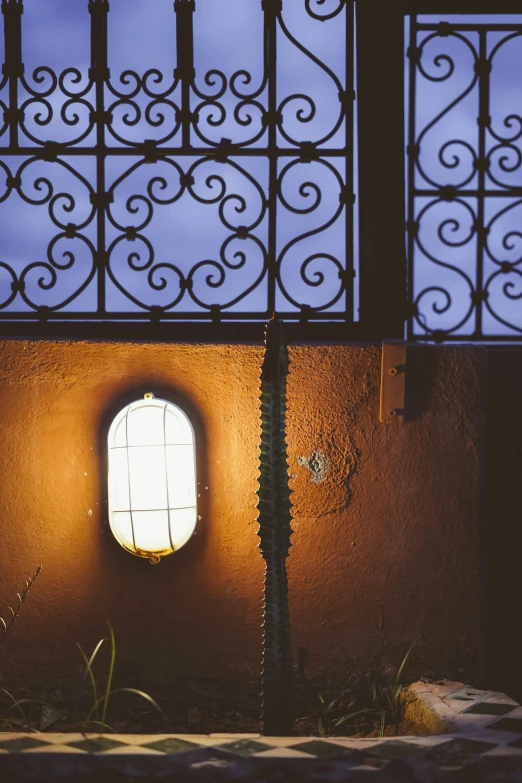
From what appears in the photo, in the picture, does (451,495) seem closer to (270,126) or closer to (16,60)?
(270,126)

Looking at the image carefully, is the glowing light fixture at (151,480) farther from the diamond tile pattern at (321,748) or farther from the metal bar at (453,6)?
the metal bar at (453,6)

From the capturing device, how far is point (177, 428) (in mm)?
2615

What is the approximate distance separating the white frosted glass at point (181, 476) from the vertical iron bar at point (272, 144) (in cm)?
89

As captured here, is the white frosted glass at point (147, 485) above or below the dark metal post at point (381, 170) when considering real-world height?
below

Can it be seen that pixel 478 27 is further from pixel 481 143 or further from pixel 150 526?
pixel 150 526

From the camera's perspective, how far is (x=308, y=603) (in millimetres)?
2842

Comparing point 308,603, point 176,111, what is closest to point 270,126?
point 176,111

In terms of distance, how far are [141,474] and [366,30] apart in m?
2.18

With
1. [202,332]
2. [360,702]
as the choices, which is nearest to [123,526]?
[202,332]

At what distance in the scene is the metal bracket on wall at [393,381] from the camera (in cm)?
285

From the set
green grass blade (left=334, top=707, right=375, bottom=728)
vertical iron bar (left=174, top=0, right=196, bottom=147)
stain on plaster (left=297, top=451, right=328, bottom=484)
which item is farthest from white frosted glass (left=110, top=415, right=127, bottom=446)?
vertical iron bar (left=174, top=0, right=196, bottom=147)

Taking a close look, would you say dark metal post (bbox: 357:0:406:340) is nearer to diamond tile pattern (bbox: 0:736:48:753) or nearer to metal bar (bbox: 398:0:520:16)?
metal bar (bbox: 398:0:520:16)

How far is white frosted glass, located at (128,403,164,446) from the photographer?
2.56 meters

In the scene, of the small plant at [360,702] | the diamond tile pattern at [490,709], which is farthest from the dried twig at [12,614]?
the diamond tile pattern at [490,709]
